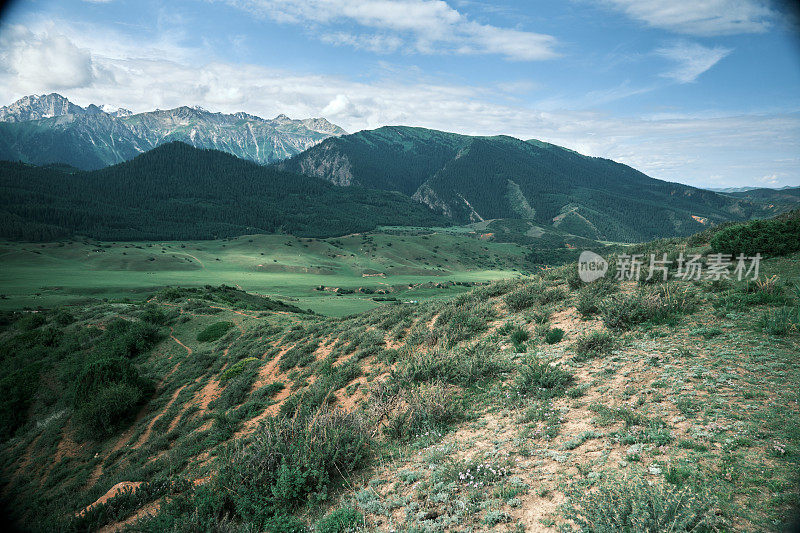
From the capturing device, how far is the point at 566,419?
6773 millimetres

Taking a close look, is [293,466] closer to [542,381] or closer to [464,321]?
[542,381]

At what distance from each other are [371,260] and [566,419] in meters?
145

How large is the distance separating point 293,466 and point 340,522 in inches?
73.2

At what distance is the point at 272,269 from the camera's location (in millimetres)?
122750

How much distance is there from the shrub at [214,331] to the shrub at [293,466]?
24936 millimetres

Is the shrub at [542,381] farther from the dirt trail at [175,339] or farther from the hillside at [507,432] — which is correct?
the dirt trail at [175,339]

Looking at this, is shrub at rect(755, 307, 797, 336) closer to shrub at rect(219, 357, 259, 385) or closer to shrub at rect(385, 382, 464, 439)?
shrub at rect(385, 382, 464, 439)

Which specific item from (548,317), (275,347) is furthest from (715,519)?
(275,347)

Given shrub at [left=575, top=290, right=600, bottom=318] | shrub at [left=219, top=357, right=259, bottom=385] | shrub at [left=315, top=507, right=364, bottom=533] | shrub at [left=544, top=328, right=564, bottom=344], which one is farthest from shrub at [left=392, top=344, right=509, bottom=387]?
shrub at [left=219, top=357, right=259, bottom=385]

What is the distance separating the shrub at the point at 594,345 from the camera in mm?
8891

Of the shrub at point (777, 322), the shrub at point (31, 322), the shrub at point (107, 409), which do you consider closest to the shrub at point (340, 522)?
the shrub at point (777, 322)

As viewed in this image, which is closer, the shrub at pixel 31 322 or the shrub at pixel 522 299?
the shrub at pixel 522 299

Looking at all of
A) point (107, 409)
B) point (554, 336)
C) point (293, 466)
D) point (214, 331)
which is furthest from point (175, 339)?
point (554, 336)

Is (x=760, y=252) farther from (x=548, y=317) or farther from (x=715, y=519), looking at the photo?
(x=715, y=519)
